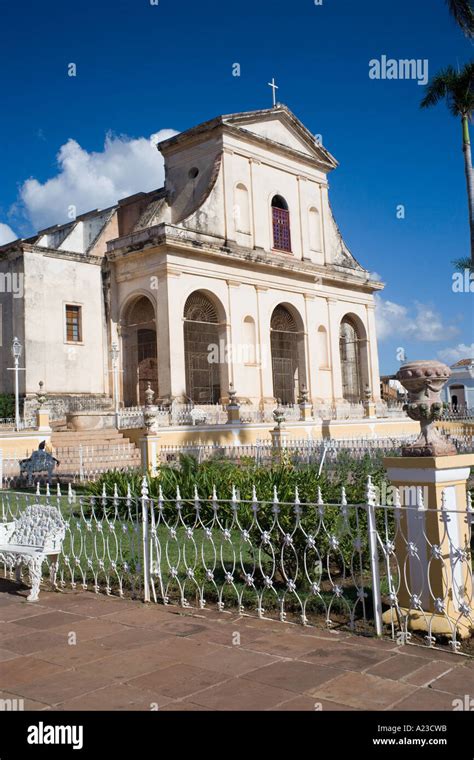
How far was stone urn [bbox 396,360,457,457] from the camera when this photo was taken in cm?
478

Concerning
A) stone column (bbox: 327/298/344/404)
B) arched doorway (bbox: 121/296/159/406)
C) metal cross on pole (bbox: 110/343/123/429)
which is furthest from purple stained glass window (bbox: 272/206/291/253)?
metal cross on pole (bbox: 110/343/123/429)

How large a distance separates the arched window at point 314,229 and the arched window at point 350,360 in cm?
385

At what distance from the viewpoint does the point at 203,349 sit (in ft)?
86.9

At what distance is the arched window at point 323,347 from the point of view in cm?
2972

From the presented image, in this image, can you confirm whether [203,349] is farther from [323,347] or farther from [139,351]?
[323,347]

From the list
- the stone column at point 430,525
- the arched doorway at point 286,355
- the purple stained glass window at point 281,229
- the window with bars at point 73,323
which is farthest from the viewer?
the arched doorway at point 286,355

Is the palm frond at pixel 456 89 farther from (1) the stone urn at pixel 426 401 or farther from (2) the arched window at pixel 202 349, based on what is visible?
(1) the stone urn at pixel 426 401

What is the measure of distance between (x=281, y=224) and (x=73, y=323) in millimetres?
10343

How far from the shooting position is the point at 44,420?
55.4ft

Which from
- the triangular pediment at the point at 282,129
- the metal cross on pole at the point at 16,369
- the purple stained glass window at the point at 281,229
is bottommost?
the metal cross on pole at the point at 16,369

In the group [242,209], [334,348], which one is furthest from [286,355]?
[242,209]

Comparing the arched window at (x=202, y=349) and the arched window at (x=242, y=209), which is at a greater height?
the arched window at (x=242, y=209)

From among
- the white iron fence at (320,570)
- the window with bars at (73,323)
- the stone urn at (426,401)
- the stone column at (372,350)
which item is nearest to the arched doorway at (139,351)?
the window with bars at (73,323)

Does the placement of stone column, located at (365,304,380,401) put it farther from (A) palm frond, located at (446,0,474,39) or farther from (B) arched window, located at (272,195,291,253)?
(A) palm frond, located at (446,0,474,39)
